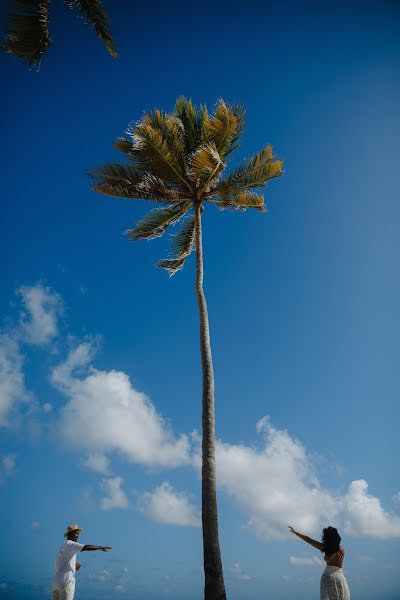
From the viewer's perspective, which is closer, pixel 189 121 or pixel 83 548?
pixel 83 548

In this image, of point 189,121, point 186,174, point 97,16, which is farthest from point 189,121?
point 97,16

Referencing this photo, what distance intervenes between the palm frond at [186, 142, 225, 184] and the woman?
10.2 metres

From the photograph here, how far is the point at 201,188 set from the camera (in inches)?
564

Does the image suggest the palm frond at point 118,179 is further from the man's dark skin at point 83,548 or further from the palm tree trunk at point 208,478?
the man's dark skin at point 83,548

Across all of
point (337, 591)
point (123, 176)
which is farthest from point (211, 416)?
point (123, 176)

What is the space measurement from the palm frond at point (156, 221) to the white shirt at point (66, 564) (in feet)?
35.6

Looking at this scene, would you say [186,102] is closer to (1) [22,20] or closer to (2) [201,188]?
(2) [201,188]

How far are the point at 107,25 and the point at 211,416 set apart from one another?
10.2 m

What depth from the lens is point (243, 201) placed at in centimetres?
1523

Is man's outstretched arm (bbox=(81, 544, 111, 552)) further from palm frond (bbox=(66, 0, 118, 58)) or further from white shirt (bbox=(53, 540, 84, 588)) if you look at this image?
palm frond (bbox=(66, 0, 118, 58))

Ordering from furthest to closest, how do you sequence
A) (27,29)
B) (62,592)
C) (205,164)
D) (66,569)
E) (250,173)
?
1. (250,173)
2. (205,164)
3. (27,29)
4. (66,569)
5. (62,592)

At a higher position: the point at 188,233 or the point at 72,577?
the point at 188,233

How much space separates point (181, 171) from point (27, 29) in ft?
21.4

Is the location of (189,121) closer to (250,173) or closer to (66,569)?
(250,173)
